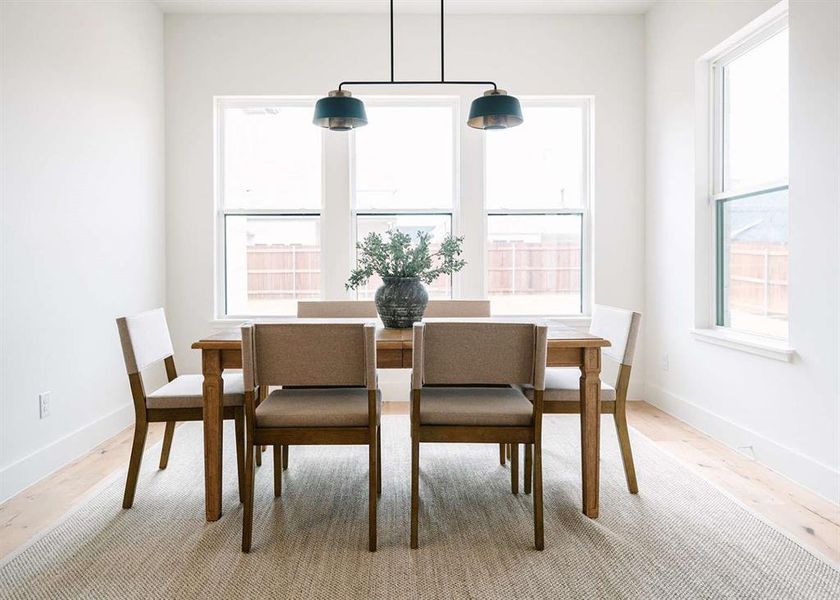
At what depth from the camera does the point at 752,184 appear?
126 inches

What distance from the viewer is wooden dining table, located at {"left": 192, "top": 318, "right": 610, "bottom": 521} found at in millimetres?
2240

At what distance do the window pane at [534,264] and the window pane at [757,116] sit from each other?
4.00 feet

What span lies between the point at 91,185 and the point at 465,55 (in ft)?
8.98

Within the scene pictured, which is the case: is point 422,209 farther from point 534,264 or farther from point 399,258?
point 399,258

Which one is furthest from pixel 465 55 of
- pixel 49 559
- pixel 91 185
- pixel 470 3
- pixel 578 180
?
pixel 49 559

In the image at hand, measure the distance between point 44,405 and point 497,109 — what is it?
2.71 meters

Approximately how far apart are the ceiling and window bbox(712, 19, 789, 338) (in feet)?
3.42

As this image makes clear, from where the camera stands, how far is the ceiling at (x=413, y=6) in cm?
403

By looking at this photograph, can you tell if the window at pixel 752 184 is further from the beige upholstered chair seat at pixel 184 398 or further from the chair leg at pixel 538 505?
the beige upholstered chair seat at pixel 184 398

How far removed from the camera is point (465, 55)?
13.9ft

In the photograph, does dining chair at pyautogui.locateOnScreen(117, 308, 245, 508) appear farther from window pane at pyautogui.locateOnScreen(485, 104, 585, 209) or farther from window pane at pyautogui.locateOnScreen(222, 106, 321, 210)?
window pane at pyautogui.locateOnScreen(485, 104, 585, 209)

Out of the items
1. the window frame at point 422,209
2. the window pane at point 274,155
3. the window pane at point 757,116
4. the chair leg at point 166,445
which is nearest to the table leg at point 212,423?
the chair leg at point 166,445

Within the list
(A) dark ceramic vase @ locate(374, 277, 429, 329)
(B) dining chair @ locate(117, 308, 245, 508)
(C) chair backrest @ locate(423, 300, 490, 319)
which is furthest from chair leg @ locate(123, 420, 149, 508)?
(C) chair backrest @ locate(423, 300, 490, 319)

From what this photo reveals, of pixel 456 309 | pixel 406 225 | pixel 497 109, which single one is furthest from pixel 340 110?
pixel 406 225
